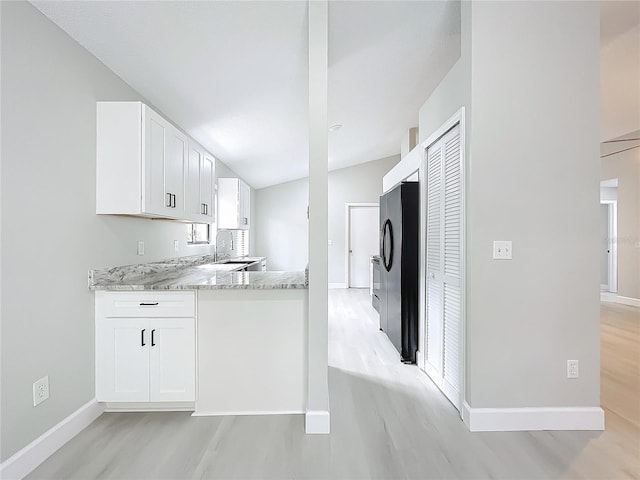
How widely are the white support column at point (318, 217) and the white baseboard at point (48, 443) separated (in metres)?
1.37

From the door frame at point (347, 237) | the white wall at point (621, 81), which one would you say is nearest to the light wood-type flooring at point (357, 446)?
the white wall at point (621, 81)

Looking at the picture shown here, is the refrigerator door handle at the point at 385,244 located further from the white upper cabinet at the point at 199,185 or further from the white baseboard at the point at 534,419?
the white upper cabinet at the point at 199,185

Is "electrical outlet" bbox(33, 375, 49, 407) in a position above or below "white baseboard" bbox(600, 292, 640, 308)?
above

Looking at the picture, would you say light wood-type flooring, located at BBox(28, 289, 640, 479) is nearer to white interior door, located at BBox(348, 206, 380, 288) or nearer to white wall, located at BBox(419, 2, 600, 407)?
white wall, located at BBox(419, 2, 600, 407)

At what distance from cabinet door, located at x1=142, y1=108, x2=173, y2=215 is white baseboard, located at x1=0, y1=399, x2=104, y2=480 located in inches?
51.6

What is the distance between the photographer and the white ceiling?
2020 mm

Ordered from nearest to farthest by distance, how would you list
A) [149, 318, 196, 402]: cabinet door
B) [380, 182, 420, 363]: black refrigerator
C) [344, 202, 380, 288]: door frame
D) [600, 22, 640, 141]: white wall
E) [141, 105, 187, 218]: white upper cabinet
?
[149, 318, 196, 402]: cabinet door
[141, 105, 187, 218]: white upper cabinet
[600, 22, 640, 141]: white wall
[380, 182, 420, 363]: black refrigerator
[344, 202, 380, 288]: door frame

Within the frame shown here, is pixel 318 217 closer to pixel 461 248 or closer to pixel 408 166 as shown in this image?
pixel 461 248

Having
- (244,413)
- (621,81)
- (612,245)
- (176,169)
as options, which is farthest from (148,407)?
(612,245)

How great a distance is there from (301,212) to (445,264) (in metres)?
5.58

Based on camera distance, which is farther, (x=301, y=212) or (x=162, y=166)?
(x=301, y=212)

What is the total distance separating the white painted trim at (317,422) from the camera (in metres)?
2.05

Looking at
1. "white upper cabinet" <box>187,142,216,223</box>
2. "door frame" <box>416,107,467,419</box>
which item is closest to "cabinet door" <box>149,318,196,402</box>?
"white upper cabinet" <box>187,142,216,223</box>

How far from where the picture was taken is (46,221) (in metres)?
1.85
